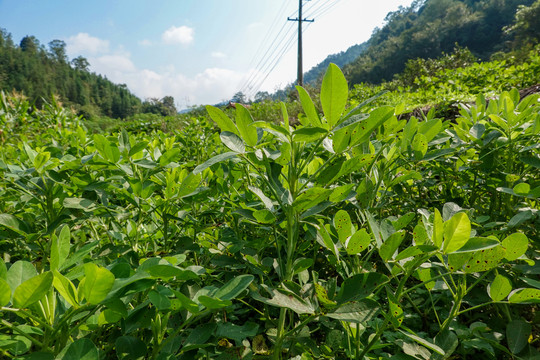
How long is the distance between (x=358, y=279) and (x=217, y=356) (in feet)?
1.31

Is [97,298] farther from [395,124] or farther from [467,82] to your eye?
[467,82]

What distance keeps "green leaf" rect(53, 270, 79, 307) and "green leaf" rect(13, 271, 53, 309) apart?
0.07 feet

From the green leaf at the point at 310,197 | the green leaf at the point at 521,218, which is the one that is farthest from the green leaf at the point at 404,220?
the green leaf at the point at 521,218

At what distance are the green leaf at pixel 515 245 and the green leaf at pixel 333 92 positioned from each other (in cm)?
39

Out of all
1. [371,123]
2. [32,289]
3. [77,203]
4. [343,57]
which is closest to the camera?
[32,289]

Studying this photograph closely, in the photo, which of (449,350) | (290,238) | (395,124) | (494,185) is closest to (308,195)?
(290,238)

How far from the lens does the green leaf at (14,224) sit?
734 mm

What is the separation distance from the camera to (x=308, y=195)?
50 cm

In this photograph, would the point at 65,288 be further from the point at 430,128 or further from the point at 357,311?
the point at 430,128

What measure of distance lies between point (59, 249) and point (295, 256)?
560 millimetres

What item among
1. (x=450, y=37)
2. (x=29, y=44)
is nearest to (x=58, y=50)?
(x=29, y=44)

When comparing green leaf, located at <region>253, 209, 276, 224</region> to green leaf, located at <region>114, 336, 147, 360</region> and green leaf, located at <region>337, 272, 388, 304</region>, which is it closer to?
green leaf, located at <region>337, 272, 388, 304</region>

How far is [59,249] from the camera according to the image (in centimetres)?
49

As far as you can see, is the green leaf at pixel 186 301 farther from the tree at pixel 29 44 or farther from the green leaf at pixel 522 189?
the tree at pixel 29 44
